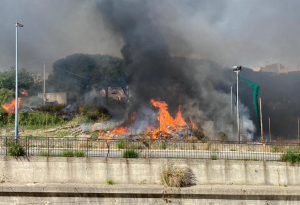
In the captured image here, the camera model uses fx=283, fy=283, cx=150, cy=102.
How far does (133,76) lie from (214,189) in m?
24.5

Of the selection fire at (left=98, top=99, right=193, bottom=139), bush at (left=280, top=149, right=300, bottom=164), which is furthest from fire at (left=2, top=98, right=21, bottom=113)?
bush at (left=280, top=149, right=300, bottom=164)

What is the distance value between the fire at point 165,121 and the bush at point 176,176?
1290cm

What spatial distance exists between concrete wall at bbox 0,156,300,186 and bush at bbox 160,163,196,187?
21 cm

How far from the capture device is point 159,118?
1047 inches

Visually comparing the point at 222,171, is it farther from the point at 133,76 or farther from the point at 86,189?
the point at 133,76

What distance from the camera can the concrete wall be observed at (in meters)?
9.77

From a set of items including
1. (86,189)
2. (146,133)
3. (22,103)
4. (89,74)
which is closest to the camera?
(86,189)

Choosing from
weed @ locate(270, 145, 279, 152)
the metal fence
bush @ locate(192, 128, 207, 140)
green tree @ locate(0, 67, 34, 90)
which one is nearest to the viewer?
the metal fence

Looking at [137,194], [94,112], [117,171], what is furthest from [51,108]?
[137,194]

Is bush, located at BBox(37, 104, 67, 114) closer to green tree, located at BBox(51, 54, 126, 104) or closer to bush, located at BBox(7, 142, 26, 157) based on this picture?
green tree, located at BBox(51, 54, 126, 104)

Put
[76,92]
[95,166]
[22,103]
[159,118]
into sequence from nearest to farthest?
[95,166] → [159,118] → [22,103] → [76,92]

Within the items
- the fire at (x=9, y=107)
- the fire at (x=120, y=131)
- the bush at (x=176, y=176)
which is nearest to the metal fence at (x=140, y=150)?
Answer: the bush at (x=176, y=176)

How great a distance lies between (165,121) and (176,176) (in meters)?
16.7

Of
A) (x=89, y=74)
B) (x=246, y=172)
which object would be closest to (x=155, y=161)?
(x=246, y=172)
